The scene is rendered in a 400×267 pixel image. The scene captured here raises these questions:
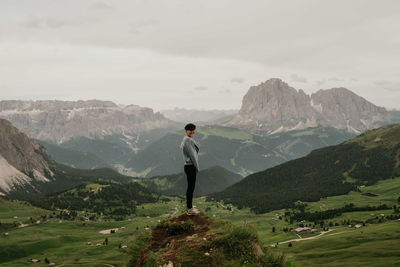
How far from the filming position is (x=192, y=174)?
2933 cm

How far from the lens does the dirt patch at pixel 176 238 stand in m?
22.4

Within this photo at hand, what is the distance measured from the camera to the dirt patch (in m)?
22.4

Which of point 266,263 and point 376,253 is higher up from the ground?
point 266,263

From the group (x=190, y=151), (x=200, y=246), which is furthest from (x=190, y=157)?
(x=200, y=246)

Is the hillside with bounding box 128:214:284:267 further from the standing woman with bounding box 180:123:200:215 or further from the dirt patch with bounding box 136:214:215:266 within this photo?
the standing woman with bounding box 180:123:200:215

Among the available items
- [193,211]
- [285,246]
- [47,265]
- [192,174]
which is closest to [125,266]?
[193,211]

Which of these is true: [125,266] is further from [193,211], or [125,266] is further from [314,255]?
[314,255]

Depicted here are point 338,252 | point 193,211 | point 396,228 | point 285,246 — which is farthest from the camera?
point 285,246

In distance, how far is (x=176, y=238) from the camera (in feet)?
80.7

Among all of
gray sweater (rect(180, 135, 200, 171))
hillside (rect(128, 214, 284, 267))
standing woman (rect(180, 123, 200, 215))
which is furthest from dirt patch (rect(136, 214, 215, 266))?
gray sweater (rect(180, 135, 200, 171))

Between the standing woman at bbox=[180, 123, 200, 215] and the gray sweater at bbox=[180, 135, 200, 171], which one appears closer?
the gray sweater at bbox=[180, 135, 200, 171]

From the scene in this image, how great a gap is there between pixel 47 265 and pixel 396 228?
21058 centimetres

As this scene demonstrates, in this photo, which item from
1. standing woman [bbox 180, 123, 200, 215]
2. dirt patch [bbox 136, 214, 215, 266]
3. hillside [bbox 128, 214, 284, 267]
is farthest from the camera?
standing woman [bbox 180, 123, 200, 215]

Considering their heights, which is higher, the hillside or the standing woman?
the standing woman
